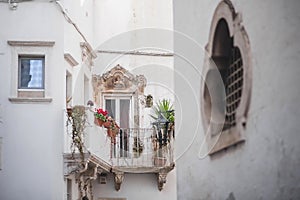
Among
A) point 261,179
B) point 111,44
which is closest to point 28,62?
A: point 111,44

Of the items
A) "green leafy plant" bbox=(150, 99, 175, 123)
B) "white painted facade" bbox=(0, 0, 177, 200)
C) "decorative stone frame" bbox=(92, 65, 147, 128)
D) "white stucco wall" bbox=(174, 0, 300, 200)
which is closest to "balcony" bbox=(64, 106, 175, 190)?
"green leafy plant" bbox=(150, 99, 175, 123)

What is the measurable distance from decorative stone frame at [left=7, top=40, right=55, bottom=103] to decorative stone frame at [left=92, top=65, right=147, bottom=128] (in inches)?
117

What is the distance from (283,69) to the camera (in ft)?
13.6

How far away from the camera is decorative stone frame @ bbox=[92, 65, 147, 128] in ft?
50.6

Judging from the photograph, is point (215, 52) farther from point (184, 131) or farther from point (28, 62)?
point (28, 62)

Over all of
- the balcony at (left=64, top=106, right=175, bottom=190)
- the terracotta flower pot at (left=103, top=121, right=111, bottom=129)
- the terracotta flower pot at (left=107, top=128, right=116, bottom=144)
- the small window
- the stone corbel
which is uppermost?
the small window

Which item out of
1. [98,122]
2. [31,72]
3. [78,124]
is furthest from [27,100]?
[98,122]

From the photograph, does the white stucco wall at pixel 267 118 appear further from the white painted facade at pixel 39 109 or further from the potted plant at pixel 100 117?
the potted plant at pixel 100 117

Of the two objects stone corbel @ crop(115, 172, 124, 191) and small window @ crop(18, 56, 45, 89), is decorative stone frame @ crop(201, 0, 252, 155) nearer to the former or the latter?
small window @ crop(18, 56, 45, 89)

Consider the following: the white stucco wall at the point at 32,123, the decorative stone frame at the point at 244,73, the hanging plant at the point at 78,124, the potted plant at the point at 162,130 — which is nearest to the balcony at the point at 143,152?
the potted plant at the point at 162,130

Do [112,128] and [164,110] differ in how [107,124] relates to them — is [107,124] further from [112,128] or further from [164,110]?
[164,110]

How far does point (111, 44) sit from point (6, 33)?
375 cm

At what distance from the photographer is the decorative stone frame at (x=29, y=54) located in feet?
40.4

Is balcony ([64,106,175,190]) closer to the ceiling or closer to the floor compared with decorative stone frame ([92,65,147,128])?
closer to the floor
